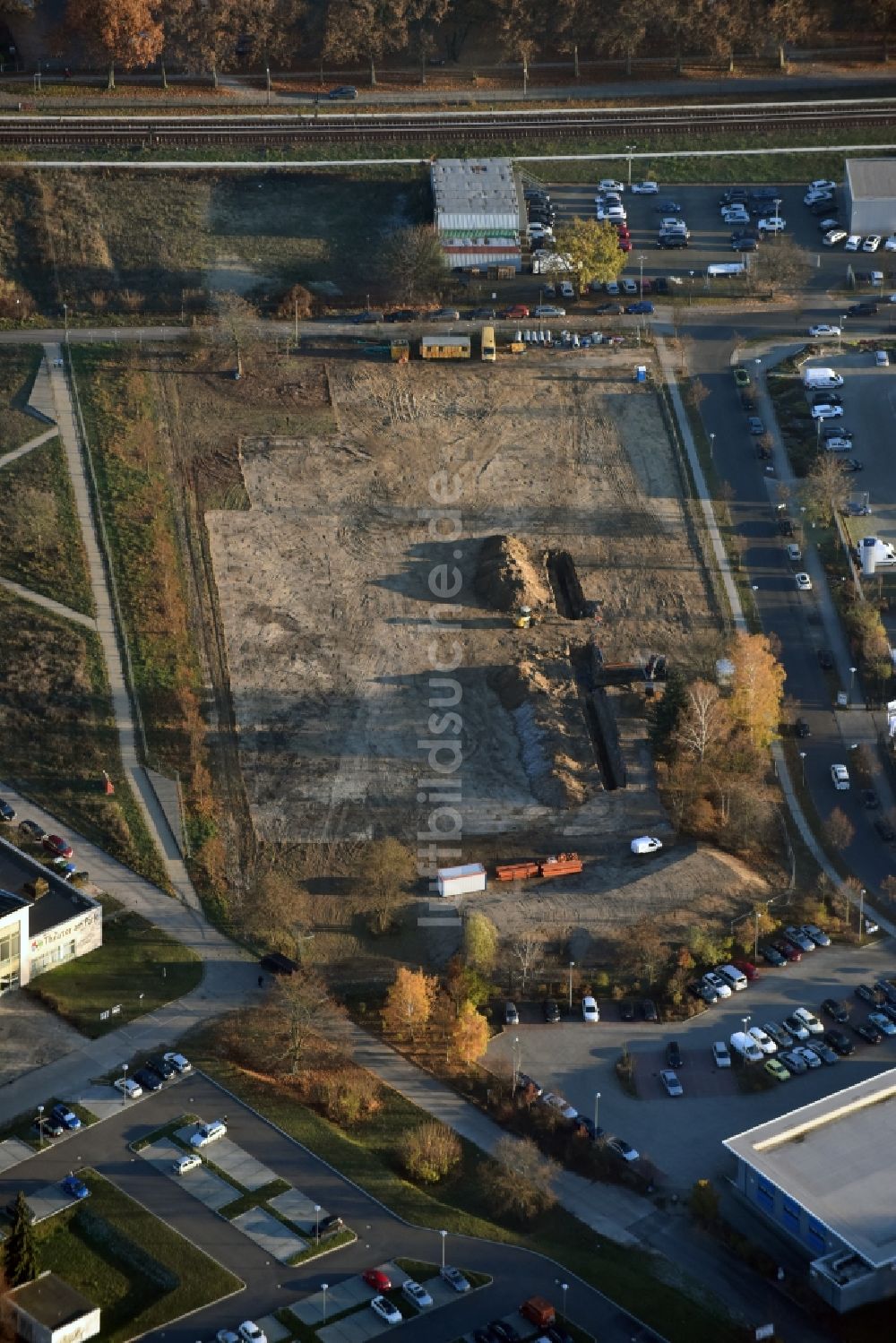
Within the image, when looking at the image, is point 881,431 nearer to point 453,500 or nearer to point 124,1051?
point 453,500

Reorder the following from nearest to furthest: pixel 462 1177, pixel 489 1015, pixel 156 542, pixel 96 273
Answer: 1. pixel 462 1177
2. pixel 489 1015
3. pixel 156 542
4. pixel 96 273

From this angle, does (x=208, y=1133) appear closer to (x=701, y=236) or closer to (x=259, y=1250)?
(x=259, y=1250)

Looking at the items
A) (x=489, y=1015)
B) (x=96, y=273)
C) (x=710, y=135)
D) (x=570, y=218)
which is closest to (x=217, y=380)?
(x=96, y=273)

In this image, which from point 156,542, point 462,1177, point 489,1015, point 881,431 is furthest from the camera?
point 881,431

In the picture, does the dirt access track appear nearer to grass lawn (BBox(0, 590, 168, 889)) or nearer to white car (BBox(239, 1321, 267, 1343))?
grass lawn (BBox(0, 590, 168, 889))

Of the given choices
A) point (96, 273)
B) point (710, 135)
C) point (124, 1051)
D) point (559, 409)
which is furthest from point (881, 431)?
point (124, 1051)

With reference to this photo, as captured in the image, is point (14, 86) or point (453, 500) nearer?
point (453, 500)

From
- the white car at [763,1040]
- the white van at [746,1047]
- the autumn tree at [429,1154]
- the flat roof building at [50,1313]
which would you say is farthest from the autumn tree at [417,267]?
the flat roof building at [50,1313]

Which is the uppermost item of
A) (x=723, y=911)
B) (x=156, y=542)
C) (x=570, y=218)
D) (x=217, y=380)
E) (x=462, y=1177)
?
(x=570, y=218)

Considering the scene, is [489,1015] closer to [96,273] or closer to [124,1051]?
[124,1051]

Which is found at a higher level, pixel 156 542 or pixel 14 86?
pixel 14 86
